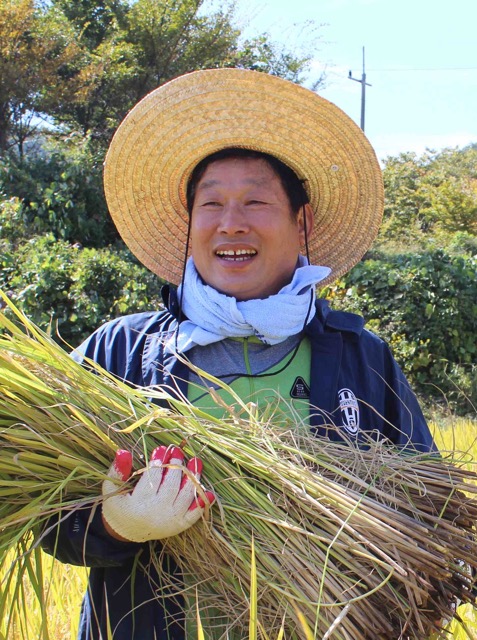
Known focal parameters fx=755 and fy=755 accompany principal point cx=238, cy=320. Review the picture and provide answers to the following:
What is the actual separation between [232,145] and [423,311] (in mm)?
5288

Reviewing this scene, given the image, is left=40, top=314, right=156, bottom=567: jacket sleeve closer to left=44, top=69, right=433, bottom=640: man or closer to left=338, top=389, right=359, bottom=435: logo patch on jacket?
left=44, top=69, right=433, bottom=640: man

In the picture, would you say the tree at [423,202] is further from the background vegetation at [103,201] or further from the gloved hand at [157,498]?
the gloved hand at [157,498]

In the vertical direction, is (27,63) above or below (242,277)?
above

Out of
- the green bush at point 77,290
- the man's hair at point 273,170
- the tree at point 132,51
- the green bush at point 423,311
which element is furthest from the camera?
the tree at point 132,51

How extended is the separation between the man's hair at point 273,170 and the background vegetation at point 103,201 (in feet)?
8.18

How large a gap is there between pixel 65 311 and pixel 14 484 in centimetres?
524

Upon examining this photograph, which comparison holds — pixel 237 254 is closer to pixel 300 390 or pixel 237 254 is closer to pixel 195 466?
pixel 300 390

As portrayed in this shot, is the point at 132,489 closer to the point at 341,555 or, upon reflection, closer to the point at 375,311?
the point at 341,555

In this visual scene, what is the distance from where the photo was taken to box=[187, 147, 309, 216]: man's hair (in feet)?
6.37

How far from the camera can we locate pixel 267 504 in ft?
4.15

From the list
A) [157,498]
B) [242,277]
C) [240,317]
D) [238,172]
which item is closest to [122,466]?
[157,498]

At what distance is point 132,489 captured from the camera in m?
1.26

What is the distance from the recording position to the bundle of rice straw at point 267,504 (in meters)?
1.19

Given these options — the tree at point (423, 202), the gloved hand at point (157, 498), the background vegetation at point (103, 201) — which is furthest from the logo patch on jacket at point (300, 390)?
the tree at point (423, 202)
